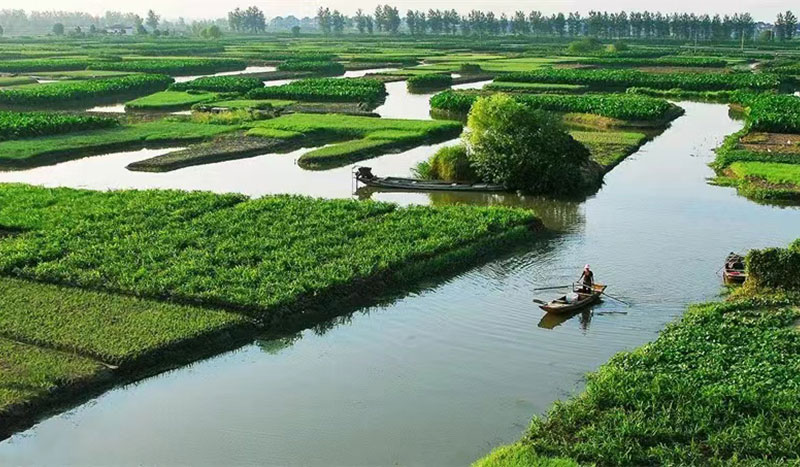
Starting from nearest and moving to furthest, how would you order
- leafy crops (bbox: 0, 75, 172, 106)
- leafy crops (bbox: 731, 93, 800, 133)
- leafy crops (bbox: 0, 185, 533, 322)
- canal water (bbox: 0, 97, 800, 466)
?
1. canal water (bbox: 0, 97, 800, 466)
2. leafy crops (bbox: 0, 185, 533, 322)
3. leafy crops (bbox: 731, 93, 800, 133)
4. leafy crops (bbox: 0, 75, 172, 106)

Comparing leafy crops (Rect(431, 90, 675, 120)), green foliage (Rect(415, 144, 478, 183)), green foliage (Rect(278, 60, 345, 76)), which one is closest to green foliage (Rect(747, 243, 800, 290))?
green foliage (Rect(415, 144, 478, 183))

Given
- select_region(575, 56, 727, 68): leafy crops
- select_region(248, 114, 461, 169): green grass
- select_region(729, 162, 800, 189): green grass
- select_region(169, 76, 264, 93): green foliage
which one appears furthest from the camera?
select_region(575, 56, 727, 68): leafy crops

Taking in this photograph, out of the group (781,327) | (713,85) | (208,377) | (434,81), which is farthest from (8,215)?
(713,85)

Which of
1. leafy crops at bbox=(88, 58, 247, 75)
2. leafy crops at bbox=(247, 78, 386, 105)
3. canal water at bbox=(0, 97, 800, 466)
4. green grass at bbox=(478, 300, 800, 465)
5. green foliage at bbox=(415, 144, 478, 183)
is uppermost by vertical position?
leafy crops at bbox=(88, 58, 247, 75)

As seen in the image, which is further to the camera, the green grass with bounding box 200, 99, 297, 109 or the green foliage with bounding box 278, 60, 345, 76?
the green foliage with bounding box 278, 60, 345, 76

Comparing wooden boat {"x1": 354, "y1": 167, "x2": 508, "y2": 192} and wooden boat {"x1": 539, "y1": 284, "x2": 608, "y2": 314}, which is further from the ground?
wooden boat {"x1": 354, "y1": 167, "x2": 508, "y2": 192}

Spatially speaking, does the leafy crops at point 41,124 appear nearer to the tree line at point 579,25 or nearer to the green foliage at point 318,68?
the green foliage at point 318,68

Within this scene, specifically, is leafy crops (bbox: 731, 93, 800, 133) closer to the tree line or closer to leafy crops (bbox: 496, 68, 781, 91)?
leafy crops (bbox: 496, 68, 781, 91)
